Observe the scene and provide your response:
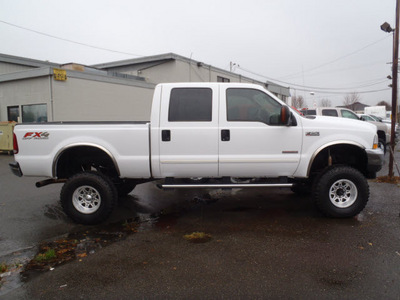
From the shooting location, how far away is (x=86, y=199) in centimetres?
517

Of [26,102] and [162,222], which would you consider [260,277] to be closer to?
[162,222]

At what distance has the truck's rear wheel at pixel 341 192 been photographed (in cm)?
507

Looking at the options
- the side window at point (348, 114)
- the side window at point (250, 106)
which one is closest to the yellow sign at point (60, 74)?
the side window at point (250, 106)

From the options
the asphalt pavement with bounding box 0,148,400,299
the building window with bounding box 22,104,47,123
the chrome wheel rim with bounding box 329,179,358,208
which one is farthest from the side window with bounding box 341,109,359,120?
the building window with bounding box 22,104,47,123

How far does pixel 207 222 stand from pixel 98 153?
2.18 meters

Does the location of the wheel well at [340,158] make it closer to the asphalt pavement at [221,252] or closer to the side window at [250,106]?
the asphalt pavement at [221,252]

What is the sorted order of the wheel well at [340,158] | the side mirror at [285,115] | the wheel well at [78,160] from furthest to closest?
the wheel well at [340,158] < the wheel well at [78,160] < the side mirror at [285,115]

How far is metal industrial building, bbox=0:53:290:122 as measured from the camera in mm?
14766

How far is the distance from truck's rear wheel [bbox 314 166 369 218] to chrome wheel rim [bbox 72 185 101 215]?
3.56m

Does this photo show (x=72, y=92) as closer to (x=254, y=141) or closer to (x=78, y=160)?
(x=78, y=160)

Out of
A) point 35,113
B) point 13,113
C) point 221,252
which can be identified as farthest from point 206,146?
point 13,113

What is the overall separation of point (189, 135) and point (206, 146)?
32 cm

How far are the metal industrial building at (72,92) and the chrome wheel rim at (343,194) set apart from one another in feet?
43.5

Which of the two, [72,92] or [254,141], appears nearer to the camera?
[254,141]
